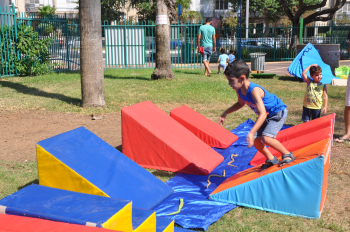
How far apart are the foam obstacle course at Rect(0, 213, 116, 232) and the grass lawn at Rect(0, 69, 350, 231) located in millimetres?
1623

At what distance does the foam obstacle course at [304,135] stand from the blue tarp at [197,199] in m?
0.41

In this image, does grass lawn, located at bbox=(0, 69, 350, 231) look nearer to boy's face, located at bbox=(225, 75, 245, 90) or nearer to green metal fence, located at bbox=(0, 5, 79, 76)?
green metal fence, located at bbox=(0, 5, 79, 76)

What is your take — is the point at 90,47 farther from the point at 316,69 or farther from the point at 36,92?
the point at 316,69

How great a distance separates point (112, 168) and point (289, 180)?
198 cm

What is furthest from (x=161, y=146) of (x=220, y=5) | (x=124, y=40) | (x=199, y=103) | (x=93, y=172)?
(x=220, y=5)

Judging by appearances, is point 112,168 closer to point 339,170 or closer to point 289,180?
point 289,180

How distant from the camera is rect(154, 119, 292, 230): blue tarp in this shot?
3561 mm

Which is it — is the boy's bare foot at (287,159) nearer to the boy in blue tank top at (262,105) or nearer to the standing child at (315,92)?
the boy in blue tank top at (262,105)

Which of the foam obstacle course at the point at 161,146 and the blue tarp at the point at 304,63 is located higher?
the blue tarp at the point at 304,63

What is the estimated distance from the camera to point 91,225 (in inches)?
92.8

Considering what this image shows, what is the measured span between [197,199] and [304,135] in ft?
7.01

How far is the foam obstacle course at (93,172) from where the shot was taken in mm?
3546

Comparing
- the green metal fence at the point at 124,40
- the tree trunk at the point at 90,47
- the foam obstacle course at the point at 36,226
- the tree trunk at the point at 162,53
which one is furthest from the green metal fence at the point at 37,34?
the foam obstacle course at the point at 36,226

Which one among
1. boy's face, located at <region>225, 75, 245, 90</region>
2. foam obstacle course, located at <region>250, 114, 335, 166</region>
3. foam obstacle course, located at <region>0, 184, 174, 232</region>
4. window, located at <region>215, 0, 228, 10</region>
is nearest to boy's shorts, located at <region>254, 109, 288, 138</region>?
boy's face, located at <region>225, 75, 245, 90</region>
